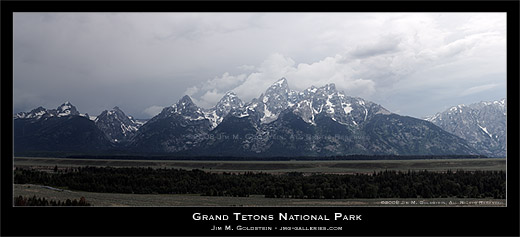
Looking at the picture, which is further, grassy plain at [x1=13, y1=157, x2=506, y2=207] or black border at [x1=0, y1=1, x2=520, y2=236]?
grassy plain at [x1=13, y1=157, x2=506, y2=207]

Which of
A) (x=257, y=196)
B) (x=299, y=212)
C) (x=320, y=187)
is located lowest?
(x=257, y=196)

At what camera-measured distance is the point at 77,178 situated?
59.0 m

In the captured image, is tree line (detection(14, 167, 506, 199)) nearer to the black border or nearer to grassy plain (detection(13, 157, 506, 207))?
grassy plain (detection(13, 157, 506, 207))

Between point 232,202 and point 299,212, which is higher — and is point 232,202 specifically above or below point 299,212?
below

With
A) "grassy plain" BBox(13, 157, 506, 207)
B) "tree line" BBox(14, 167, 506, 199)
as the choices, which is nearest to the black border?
"grassy plain" BBox(13, 157, 506, 207)

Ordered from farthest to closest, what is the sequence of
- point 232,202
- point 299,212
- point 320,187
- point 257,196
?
point 257,196, point 320,187, point 232,202, point 299,212

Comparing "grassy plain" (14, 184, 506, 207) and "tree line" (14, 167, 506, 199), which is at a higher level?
"grassy plain" (14, 184, 506, 207)

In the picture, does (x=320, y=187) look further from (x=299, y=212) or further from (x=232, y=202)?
(x=299, y=212)

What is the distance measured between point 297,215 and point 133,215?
7.72 m

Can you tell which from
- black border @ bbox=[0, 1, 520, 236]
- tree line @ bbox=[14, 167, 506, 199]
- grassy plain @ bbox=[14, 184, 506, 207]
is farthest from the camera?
tree line @ bbox=[14, 167, 506, 199]

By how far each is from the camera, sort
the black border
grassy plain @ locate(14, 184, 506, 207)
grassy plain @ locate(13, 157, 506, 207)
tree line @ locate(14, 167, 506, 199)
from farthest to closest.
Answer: tree line @ locate(14, 167, 506, 199) → grassy plain @ locate(13, 157, 506, 207) → grassy plain @ locate(14, 184, 506, 207) → the black border

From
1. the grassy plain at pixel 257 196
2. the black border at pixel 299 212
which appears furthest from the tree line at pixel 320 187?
the black border at pixel 299 212

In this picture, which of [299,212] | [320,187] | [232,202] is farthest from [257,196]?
[299,212]

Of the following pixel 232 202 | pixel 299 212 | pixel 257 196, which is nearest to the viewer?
pixel 299 212
